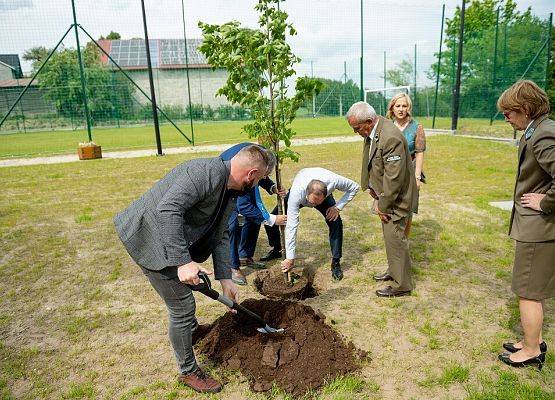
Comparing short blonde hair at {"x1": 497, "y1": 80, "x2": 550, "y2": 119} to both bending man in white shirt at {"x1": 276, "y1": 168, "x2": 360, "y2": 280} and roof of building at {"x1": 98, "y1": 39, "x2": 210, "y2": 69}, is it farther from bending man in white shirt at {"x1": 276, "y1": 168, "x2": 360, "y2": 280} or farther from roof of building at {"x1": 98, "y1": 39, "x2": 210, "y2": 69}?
roof of building at {"x1": 98, "y1": 39, "x2": 210, "y2": 69}

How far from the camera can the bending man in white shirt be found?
164 inches

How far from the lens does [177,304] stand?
107 inches

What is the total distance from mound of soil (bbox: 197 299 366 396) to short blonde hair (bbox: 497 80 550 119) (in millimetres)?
2109

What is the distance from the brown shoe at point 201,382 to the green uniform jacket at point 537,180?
2341mm

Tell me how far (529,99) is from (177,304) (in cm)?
265

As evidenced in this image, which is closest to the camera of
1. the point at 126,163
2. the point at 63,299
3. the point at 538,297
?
the point at 538,297

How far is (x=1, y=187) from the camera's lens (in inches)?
396

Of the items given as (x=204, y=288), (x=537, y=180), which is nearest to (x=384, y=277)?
Answer: (x=537, y=180)

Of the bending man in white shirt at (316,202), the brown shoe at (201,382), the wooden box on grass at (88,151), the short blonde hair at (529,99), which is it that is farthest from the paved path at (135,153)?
the short blonde hair at (529,99)

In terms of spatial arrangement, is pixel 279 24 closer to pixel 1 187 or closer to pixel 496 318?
pixel 496 318

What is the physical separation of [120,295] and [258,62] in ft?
9.30

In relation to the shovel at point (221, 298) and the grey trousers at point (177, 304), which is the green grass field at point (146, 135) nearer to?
the shovel at point (221, 298)

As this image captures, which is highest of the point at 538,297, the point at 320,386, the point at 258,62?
the point at 258,62

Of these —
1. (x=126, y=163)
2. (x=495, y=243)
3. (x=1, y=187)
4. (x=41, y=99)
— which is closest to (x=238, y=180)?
(x=495, y=243)
